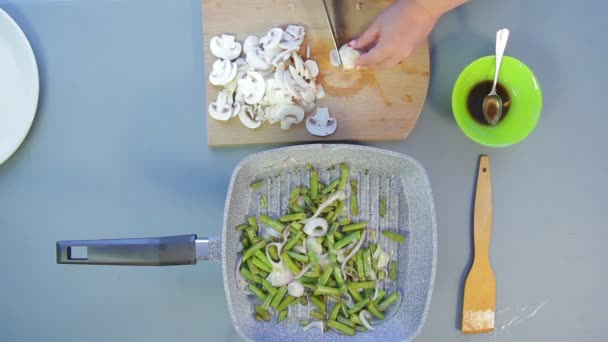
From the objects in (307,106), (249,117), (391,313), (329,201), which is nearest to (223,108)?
(249,117)

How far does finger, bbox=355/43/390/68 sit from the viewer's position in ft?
2.99

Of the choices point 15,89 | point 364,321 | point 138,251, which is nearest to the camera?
point 138,251

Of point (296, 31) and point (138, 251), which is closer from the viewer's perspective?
point (138, 251)

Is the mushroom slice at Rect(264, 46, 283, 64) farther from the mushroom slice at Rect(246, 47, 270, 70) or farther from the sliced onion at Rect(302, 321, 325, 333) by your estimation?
the sliced onion at Rect(302, 321, 325, 333)

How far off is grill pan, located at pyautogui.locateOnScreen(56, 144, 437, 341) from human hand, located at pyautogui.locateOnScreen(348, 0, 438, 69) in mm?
171

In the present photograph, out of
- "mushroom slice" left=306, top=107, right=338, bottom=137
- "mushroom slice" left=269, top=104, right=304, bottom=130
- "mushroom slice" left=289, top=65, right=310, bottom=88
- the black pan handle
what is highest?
"mushroom slice" left=289, top=65, right=310, bottom=88

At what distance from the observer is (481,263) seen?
0.99 m

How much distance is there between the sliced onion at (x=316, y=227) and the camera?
0.94 metres

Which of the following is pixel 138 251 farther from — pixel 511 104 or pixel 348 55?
pixel 511 104

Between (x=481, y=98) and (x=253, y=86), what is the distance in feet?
1.38

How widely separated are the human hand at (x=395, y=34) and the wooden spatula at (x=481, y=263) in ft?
0.88

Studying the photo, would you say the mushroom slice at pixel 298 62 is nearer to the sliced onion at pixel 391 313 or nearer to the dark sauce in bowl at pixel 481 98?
the dark sauce in bowl at pixel 481 98

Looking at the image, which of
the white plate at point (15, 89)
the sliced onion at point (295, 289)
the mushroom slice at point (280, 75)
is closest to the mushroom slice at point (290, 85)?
the mushroom slice at point (280, 75)

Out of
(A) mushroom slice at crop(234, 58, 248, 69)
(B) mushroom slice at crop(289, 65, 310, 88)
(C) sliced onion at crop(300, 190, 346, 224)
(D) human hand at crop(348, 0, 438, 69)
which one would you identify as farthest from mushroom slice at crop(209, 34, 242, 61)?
(C) sliced onion at crop(300, 190, 346, 224)
